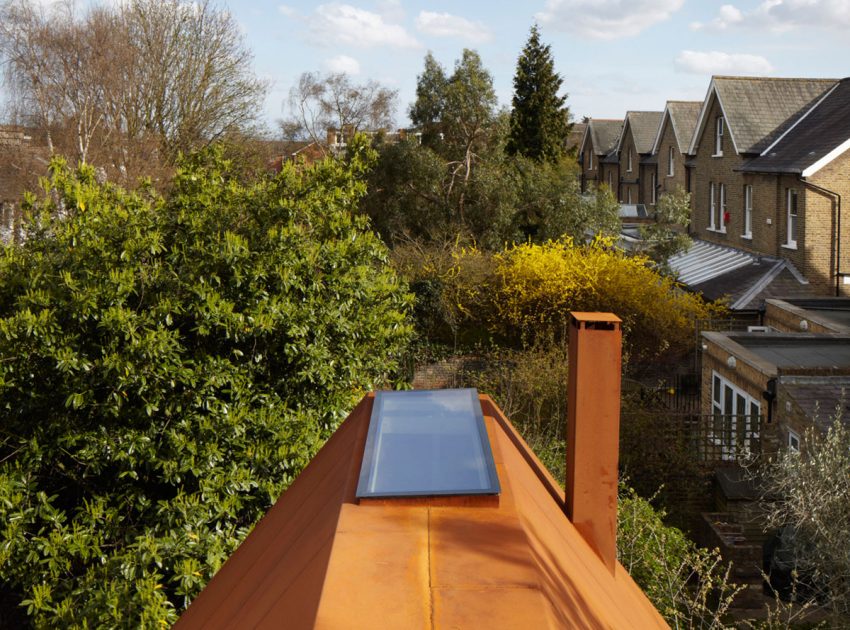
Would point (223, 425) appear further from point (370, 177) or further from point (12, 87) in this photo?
point (12, 87)

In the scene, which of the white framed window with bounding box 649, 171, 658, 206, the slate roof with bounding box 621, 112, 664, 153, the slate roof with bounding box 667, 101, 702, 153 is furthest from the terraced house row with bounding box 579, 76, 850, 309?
the slate roof with bounding box 621, 112, 664, 153

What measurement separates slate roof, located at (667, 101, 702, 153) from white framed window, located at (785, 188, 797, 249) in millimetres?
15784

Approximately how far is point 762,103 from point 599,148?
3405 cm

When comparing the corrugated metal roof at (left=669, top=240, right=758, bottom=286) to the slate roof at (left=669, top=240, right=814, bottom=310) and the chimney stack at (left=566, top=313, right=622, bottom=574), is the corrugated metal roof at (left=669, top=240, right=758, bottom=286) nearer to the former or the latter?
the slate roof at (left=669, top=240, right=814, bottom=310)

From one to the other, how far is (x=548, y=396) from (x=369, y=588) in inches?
653

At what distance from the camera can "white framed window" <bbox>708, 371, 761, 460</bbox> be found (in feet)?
51.9

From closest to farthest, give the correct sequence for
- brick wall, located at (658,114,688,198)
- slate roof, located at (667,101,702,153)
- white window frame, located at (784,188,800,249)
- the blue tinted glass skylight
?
the blue tinted glass skylight < white window frame, located at (784,188,800,249) < slate roof, located at (667,101,702,153) < brick wall, located at (658,114,688,198)

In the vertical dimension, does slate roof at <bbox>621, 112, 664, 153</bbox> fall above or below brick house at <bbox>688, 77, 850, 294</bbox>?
above

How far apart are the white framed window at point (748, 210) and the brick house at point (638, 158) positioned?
19971mm

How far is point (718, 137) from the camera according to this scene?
3369 centimetres

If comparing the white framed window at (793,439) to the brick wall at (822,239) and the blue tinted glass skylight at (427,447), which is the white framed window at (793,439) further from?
the brick wall at (822,239)

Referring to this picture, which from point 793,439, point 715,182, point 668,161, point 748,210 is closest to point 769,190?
point 748,210

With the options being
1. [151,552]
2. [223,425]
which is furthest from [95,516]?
[223,425]

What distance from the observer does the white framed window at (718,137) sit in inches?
1320
